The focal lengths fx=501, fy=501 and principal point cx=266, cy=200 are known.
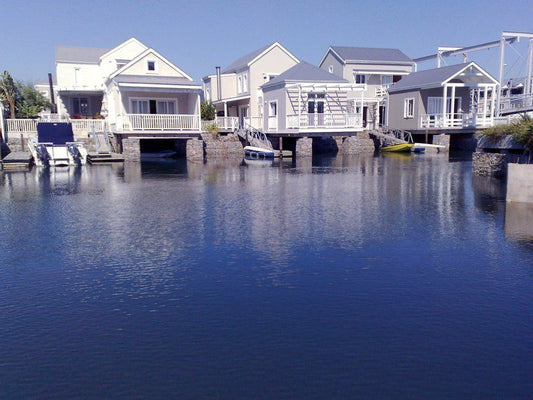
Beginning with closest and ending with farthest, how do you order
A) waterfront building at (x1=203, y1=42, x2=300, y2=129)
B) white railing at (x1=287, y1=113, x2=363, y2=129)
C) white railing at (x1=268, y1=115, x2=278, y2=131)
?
white railing at (x1=287, y1=113, x2=363, y2=129), white railing at (x1=268, y1=115, x2=278, y2=131), waterfront building at (x1=203, y1=42, x2=300, y2=129)

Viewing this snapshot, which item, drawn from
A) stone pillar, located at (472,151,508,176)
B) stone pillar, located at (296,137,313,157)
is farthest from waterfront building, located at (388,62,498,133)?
stone pillar, located at (472,151,508,176)

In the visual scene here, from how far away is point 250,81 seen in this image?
46.6m

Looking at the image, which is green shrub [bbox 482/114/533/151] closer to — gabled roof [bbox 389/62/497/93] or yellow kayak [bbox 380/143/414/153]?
yellow kayak [bbox 380/143/414/153]

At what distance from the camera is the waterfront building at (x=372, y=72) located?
51.2 meters

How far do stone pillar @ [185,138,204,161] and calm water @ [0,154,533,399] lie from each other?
18.7m

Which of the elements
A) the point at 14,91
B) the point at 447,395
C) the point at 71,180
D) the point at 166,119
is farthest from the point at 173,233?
the point at 14,91

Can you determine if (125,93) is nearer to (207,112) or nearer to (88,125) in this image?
(88,125)

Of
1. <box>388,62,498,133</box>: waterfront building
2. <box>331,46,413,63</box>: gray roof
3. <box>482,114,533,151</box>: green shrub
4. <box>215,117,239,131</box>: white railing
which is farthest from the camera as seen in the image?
<box>331,46,413,63</box>: gray roof

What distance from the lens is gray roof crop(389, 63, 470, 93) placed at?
140 ft

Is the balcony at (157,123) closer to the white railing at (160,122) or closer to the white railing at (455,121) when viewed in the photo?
the white railing at (160,122)

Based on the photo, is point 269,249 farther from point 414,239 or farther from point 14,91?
point 14,91


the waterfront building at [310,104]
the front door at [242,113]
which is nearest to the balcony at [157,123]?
the waterfront building at [310,104]

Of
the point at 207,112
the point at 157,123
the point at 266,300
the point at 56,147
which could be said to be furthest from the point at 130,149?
the point at 266,300

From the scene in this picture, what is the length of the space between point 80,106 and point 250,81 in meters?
16.5
